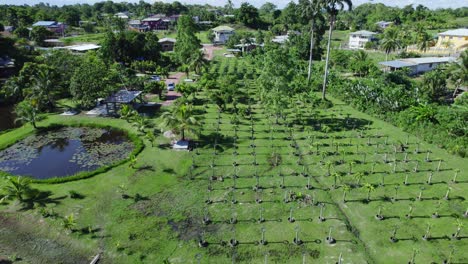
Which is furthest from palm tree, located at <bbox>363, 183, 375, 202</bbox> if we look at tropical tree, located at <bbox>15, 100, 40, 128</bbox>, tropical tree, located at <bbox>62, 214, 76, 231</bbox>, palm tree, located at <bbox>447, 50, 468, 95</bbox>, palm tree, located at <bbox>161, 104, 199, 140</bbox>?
tropical tree, located at <bbox>15, 100, 40, 128</bbox>

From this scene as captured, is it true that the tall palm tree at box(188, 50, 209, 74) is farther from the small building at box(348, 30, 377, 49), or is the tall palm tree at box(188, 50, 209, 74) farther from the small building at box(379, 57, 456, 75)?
the small building at box(348, 30, 377, 49)

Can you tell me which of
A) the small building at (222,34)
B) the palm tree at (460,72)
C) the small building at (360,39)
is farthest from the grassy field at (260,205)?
the small building at (222,34)

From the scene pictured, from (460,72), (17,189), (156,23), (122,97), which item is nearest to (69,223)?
(17,189)

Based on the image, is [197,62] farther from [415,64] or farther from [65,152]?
[415,64]

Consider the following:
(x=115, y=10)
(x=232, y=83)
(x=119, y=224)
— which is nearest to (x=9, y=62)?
(x=232, y=83)

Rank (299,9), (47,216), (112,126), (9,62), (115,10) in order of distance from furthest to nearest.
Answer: (115,10), (9,62), (299,9), (112,126), (47,216)

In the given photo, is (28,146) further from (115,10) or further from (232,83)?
(115,10)

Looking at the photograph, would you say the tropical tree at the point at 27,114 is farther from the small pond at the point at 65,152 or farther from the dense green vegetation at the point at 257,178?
the small pond at the point at 65,152

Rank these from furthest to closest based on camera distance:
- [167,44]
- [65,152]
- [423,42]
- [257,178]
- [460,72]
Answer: [167,44] → [423,42] → [460,72] → [65,152] → [257,178]
